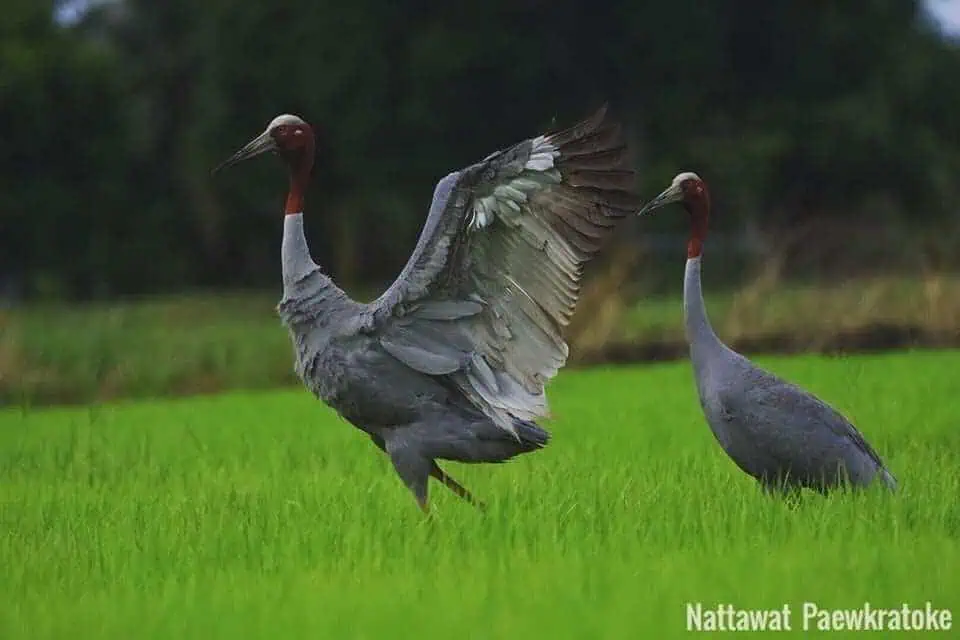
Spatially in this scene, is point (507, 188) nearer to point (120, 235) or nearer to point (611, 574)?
point (611, 574)

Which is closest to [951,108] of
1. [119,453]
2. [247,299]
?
[247,299]

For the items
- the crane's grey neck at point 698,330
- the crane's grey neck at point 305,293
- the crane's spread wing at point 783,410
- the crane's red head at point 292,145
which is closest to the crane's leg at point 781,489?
the crane's spread wing at point 783,410

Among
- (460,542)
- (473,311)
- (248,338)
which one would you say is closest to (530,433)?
(473,311)

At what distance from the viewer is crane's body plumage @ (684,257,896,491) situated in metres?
5.91

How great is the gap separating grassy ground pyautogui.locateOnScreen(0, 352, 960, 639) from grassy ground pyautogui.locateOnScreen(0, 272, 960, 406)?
4830 millimetres

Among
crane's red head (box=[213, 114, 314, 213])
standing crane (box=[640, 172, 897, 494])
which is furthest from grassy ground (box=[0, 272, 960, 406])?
standing crane (box=[640, 172, 897, 494])

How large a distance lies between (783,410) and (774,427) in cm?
8

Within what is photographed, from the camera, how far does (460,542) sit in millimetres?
5301

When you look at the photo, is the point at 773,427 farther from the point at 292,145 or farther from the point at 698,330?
the point at 292,145

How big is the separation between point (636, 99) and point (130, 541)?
19.5 metres

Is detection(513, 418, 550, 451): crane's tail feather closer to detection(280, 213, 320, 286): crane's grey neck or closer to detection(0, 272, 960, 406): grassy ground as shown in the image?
detection(280, 213, 320, 286): crane's grey neck

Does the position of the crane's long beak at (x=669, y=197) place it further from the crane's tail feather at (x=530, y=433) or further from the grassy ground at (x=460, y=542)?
the grassy ground at (x=460, y=542)

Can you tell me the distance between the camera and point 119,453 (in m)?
9.12

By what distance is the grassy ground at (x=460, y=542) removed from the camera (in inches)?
167
